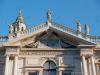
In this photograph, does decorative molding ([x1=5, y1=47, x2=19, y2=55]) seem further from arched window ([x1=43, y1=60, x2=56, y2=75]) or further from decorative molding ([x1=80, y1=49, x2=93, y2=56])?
decorative molding ([x1=80, y1=49, x2=93, y2=56])

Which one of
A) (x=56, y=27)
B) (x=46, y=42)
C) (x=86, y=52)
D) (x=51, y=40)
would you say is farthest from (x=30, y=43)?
(x=86, y=52)

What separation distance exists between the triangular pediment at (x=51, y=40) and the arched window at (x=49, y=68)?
1349mm

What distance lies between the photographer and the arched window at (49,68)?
23.5 meters

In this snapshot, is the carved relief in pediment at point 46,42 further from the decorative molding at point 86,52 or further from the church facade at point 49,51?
the decorative molding at point 86,52

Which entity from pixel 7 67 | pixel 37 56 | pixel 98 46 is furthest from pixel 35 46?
pixel 98 46

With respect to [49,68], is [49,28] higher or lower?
higher

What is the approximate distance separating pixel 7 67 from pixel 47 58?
9.80ft

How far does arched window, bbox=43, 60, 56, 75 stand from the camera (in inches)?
926

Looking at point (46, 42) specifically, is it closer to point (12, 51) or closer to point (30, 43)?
point (30, 43)

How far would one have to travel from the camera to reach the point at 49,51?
79.5 feet

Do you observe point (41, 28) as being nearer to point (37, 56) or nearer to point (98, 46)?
point (37, 56)

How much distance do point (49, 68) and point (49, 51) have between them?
130cm

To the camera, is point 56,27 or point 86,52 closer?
point 86,52

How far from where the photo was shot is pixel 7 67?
74.6ft
